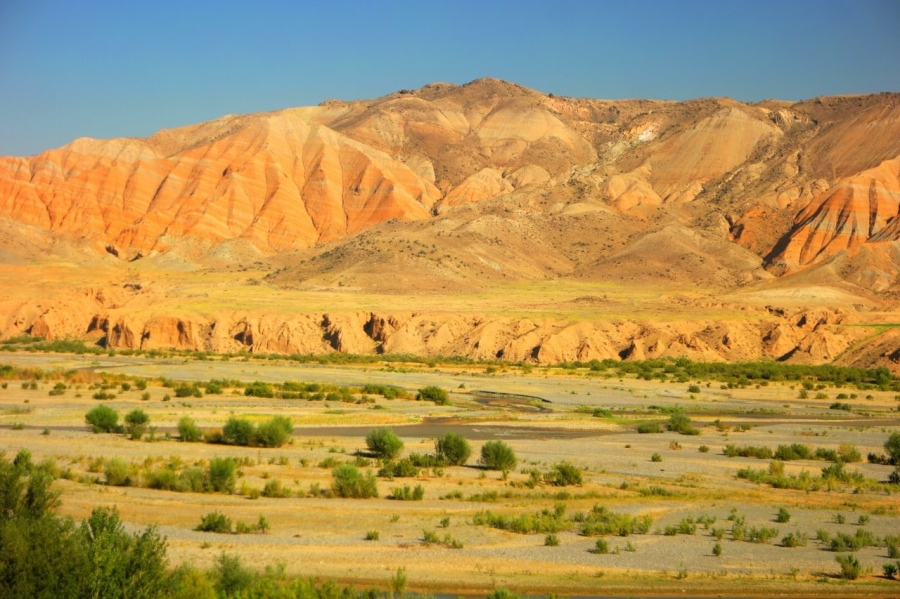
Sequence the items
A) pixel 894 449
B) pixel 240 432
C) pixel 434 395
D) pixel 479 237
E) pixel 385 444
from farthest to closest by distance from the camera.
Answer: pixel 479 237 → pixel 434 395 → pixel 894 449 → pixel 240 432 → pixel 385 444

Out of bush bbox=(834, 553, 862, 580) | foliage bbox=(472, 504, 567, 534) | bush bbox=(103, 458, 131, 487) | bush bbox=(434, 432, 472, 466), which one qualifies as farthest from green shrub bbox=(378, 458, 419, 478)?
bush bbox=(834, 553, 862, 580)

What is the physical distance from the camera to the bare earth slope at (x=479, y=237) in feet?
274

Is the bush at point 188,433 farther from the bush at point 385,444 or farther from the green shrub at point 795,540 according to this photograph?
the green shrub at point 795,540

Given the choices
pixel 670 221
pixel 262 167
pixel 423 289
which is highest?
pixel 262 167

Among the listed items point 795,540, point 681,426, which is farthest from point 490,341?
point 795,540

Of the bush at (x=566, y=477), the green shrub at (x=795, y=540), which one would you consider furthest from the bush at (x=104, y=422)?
the green shrub at (x=795, y=540)

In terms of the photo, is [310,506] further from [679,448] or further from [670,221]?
[670,221]

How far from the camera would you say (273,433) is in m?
31.1

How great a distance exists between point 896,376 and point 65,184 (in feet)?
423

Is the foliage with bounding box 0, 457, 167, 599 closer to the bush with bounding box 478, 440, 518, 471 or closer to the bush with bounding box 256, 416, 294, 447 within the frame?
the bush with bounding box 478, 440, 518, 471

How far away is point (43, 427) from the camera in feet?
113

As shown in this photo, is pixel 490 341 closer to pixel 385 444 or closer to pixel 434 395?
pixel 434 395

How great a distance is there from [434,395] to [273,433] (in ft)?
64.4

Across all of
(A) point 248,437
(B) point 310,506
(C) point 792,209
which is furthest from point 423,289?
(B) point 310,506
